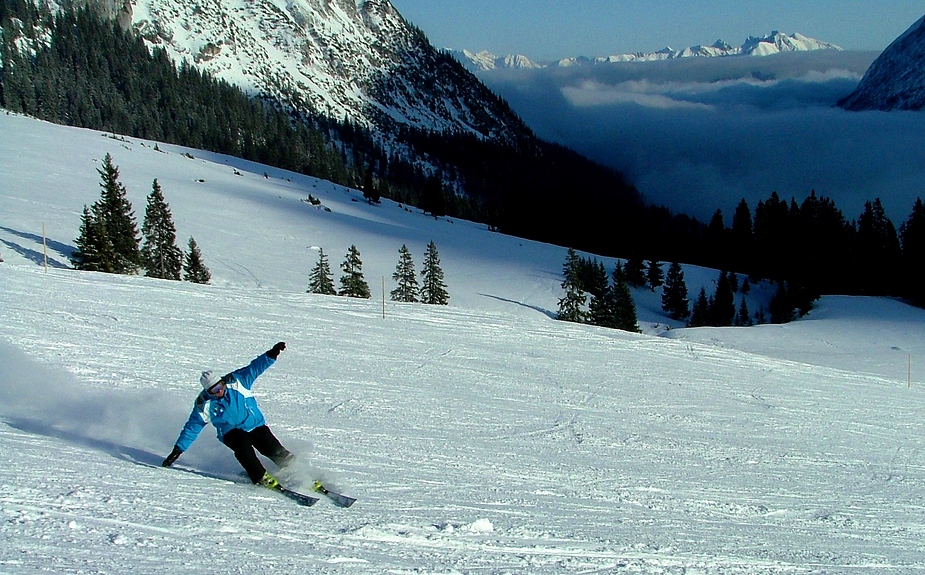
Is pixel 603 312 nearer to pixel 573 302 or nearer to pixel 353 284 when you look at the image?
pixel 573 302

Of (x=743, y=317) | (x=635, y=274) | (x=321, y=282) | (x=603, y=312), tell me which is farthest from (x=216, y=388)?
(x=635, y=274)

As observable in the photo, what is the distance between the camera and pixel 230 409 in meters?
7.25

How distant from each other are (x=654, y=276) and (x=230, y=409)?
69113mm

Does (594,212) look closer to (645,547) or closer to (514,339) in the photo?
(514,339)

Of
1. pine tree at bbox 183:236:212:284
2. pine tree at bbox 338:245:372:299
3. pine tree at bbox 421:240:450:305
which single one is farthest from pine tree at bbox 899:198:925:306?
pine tree at bbox 183:236:212:284

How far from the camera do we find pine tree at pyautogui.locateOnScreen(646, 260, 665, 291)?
236 ft

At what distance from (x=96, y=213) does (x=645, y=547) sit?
111 feet

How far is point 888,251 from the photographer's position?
244 feet

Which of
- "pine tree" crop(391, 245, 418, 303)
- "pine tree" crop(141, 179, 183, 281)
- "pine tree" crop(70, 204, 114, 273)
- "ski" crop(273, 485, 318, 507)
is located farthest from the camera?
"pine tree" crop(391, 245, 418, 303)

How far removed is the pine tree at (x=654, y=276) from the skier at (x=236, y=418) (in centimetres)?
6868

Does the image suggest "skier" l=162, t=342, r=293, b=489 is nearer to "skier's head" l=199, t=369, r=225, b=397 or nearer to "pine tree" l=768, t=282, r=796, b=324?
"skier's head" l=199, t=369, r=225, b=397

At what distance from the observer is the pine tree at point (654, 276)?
72.1 metres

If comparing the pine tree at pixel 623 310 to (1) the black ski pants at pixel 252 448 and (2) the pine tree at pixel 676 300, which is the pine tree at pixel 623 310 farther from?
(1) the black ski pants at pixel 252 448

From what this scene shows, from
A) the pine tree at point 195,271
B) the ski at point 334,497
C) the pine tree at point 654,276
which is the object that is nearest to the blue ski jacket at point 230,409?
the ski at point 334,497
